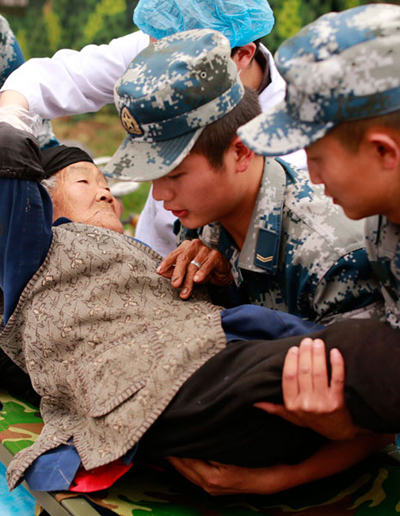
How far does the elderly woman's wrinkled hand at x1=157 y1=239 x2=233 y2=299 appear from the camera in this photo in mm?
2105

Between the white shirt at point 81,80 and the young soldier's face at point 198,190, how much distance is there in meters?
0.82

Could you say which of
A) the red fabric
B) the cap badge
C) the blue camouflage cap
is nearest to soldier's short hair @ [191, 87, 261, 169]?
the cap badge

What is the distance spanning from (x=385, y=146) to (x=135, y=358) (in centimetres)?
86

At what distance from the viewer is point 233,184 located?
2.02 m

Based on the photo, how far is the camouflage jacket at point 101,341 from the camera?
1743mm

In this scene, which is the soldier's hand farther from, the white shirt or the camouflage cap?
the white shirt

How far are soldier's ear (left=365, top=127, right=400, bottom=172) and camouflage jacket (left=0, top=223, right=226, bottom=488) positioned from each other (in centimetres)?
65

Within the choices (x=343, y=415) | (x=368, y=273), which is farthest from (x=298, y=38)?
(x=343, y=415)

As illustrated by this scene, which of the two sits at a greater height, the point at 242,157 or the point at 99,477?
the point at 242,157

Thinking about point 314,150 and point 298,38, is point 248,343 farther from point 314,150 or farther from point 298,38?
point 298,38

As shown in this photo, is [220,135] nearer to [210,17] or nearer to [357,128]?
[357,128]

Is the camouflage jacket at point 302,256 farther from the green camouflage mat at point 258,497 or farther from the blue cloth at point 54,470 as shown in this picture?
the blue cloth at point 54,470

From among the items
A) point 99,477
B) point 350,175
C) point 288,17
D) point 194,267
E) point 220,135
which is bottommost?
point 288,17

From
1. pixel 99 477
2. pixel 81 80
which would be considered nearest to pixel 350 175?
pixel 99 477
